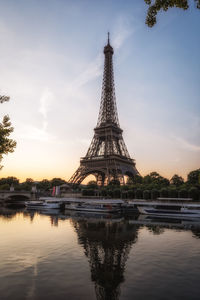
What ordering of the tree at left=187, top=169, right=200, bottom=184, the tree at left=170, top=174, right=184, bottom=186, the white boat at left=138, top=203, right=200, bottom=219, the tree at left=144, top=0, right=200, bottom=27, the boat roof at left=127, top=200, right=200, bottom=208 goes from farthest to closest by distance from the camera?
1. the tree at left=170, top=174, right=184, bottom=186
2. the tree at left=187, top=169, right=200, bottom=184
3. the boat roof at left=127, top=200, right=200, bottom=208
4. the white boat at left=138, top=203, right=200, bottom=219
5. the tree at left=144, top=0, right=200, bottom=27

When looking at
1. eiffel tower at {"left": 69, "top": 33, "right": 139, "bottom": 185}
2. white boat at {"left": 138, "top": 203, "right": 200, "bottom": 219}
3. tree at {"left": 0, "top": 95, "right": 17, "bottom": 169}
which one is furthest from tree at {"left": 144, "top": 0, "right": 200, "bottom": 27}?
eiffel tower at {"left": 69, "top": 33, "right": 139, "bottom": 185}

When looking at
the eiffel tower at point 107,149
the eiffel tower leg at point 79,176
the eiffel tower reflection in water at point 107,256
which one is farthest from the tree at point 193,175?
the eiffel tower reflection in water at point 107,256

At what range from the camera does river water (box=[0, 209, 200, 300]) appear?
12555 mm

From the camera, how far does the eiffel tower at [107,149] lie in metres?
88.6

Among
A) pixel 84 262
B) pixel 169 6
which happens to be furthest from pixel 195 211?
pixel 169 6

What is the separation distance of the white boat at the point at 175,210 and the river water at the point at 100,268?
20.7 meters

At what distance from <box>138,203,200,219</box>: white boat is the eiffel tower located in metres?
31.4

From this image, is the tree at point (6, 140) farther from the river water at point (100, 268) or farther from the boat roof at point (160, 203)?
the boat roof at point (160, 203)

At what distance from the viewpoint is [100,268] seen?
16547 millimetres

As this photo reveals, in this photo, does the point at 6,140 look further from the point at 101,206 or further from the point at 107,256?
the point at 101,206

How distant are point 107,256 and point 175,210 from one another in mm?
33974

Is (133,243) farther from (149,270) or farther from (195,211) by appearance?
(195,211)

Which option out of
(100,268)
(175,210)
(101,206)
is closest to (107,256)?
(100,268)

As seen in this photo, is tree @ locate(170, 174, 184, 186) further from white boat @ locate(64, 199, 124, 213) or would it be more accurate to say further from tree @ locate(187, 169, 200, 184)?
white boat @ locate(64, 199, 124, 213)
